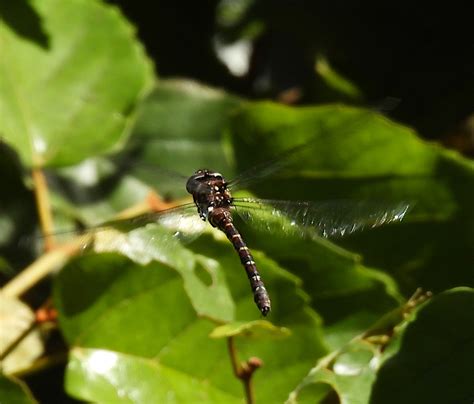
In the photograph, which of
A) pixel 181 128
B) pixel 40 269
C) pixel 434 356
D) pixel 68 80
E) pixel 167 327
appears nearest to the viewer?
pixel 434 356

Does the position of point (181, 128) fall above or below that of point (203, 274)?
above

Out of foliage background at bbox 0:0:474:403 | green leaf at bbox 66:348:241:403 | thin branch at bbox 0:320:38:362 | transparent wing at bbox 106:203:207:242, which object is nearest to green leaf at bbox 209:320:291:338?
foliage background at bbox 0:0:474:403

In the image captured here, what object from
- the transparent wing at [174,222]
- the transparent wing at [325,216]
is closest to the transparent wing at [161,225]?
the transparent wing at [174,222]

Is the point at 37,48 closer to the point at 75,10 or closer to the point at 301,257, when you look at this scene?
the point at 75,10

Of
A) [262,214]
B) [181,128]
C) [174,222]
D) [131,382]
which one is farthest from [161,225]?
[181,128]

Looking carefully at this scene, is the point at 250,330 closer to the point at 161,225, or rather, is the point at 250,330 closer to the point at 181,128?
the point at 161,225

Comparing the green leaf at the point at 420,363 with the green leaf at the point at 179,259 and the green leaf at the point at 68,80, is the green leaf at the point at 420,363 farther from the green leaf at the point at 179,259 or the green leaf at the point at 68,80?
the green leaf at the point at 68,80

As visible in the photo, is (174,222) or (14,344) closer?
(14,344)
